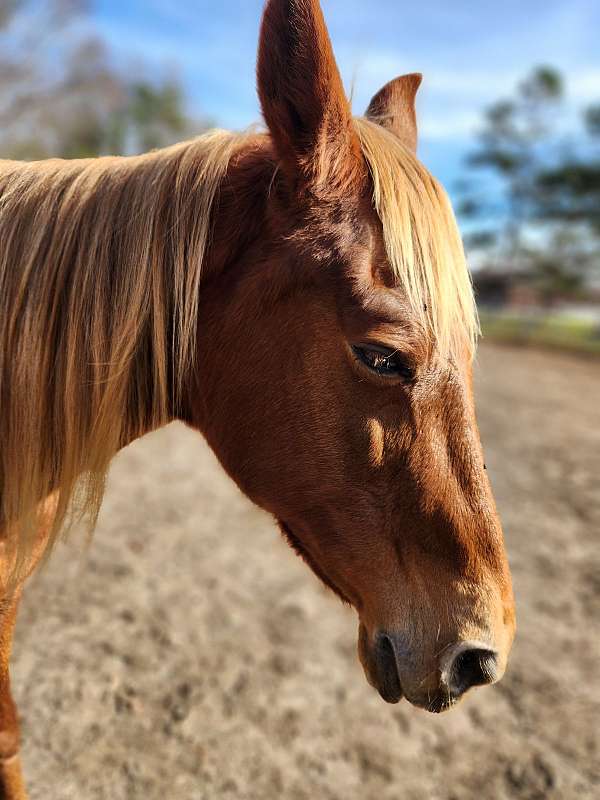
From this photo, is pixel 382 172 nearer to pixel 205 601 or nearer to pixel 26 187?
pixel 26 187

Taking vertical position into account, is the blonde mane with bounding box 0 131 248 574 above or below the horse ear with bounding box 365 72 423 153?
below

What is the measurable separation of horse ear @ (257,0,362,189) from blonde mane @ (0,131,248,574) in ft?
0.71

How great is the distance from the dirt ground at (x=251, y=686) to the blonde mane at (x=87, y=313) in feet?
5.04

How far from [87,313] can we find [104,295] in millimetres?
61

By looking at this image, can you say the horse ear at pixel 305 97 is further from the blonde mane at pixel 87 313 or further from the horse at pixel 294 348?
the blonde mane at pixel 87 313


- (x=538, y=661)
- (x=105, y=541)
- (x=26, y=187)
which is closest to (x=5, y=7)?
(x=105, y=541)

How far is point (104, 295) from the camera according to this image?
1378 millimetres

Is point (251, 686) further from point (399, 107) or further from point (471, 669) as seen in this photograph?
point (399, 107)

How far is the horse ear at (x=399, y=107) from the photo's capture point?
1828 mm

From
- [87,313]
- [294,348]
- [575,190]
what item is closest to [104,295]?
[87,313]

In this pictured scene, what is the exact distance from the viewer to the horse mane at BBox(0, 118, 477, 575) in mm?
1359

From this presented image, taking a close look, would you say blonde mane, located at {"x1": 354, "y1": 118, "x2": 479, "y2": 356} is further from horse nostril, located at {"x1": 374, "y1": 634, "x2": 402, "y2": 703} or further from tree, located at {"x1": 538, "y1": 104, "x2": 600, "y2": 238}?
tree, located at {"x1": 538, "y1": 104, "x2": 600, "y2": 238}

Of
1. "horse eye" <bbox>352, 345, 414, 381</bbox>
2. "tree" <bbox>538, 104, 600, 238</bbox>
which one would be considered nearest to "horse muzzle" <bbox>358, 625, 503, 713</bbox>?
"horse eye" <bbox>352, 345, 414, 381</bbox>

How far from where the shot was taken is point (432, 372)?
4.18 feet
